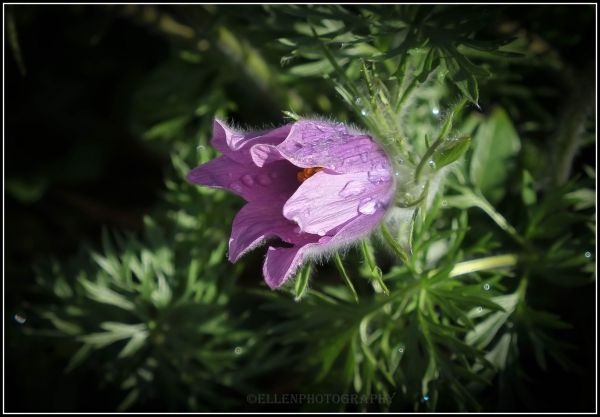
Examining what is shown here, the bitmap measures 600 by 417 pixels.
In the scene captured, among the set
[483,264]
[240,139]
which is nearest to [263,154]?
[240,139]

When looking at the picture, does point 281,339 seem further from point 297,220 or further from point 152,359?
point 297,220

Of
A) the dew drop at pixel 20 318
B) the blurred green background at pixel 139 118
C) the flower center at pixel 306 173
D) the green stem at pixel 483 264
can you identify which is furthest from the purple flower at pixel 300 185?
the dew drop at pixel 20 318

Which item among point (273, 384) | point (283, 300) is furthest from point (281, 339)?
point (273, 384)

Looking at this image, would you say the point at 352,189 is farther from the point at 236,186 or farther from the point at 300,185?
the point at 236,186

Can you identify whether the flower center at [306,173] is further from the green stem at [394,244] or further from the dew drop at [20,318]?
the dew drop at [20,318]

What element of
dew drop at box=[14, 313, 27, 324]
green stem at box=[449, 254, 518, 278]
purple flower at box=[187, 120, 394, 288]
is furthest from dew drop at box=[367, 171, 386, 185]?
dew drop at box=[14, 313, 27, 324]

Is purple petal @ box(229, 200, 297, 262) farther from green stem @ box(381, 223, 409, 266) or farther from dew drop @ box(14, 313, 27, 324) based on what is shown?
dew drop @ box(14, 313, 27, 324)
